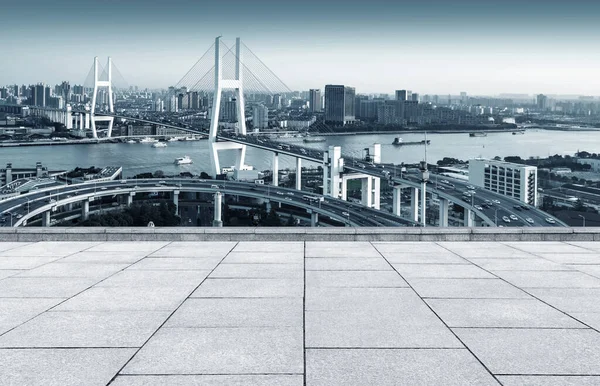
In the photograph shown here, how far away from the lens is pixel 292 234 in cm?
369

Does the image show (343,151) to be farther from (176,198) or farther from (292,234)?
(292,234)

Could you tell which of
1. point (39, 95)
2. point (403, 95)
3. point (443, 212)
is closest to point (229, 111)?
point (403, 95)

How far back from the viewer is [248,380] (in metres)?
1.39

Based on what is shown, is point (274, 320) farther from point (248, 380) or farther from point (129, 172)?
point (129, 172)

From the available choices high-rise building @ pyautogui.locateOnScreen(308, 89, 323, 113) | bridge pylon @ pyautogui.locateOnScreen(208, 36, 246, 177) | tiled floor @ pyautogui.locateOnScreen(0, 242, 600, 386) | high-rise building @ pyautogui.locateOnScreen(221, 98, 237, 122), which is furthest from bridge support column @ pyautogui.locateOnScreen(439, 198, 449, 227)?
high-rise building @ pyautogui.locateOnScreen(221, 98, 237, 122)

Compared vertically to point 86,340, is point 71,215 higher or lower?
lower

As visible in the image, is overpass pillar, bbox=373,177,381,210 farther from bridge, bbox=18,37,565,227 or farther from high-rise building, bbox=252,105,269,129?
high-rise building, bbox=252,105,269,129

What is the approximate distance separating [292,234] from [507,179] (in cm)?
1481

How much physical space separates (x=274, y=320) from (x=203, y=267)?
38.2 inches

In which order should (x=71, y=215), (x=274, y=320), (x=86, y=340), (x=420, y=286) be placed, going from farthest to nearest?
(x=71, y=215), (x=420, y=286), (x=274, y=320), (x=86, y=340)

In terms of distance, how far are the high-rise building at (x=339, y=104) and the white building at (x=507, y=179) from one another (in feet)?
67.2

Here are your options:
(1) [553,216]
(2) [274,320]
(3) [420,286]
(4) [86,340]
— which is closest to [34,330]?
(4) [86,340]

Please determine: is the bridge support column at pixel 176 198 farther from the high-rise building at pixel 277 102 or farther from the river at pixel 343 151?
the high-rise building at pixel 277 102

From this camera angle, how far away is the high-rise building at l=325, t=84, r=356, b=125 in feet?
128
